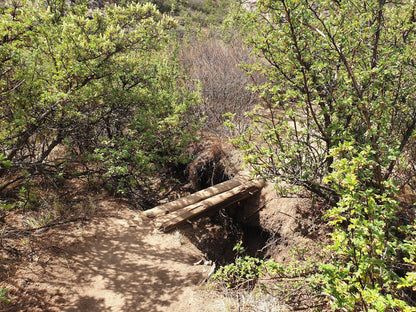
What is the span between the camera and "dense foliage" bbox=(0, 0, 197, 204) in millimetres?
3285

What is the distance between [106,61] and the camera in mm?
4066

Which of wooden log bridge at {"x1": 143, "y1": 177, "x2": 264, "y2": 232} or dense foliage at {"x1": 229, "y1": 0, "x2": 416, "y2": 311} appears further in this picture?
wooden log bridge at {"x1": 143, "y1": 177, "x2": 264, "y2": 232}

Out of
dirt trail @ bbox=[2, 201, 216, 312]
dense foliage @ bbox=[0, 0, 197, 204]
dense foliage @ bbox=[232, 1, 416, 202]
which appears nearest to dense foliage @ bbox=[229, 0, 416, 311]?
dense foliage @ bbox=[232, 1, 416, 202]

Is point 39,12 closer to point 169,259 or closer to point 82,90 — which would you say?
point 82,90

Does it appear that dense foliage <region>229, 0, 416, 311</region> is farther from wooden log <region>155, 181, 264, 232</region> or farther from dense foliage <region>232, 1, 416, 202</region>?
wooden log <region>155, 181, 264, 232</region>

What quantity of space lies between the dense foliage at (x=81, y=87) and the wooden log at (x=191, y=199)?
69 cm

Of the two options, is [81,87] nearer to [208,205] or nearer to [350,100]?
[208,205]

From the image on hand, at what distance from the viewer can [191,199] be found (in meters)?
4.68

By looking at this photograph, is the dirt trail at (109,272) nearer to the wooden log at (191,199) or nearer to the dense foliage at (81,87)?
the wooden log at (191,199)

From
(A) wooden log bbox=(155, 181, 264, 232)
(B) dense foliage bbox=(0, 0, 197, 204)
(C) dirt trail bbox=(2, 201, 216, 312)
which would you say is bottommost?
(C) dirt trail bbox=(2, 201, 216, 312)

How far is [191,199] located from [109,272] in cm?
184

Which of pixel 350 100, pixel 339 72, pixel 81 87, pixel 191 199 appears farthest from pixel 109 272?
pixel 339 72

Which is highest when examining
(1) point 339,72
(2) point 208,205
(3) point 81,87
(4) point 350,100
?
(1) point 339,72

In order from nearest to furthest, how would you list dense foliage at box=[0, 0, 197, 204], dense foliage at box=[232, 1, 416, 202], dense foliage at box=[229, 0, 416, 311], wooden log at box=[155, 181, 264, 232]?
dense foliage at box=[229, 0, 416, 311]
dense foliage at box=[232, 1, 416, 202]
dense foliage at box=[0, 0, 197, 204]
wooden log at box=[155, 181, 264, 232]
